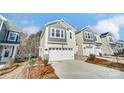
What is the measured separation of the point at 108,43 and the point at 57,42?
1264mm

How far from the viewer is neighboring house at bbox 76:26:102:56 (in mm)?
4442

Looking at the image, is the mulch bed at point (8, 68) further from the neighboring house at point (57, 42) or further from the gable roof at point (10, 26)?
the gable roof at point (10, 26)

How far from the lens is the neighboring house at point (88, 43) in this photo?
444 centimetres

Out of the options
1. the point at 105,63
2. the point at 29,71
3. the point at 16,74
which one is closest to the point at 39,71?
the point at 29,71

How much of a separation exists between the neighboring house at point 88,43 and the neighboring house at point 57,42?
0.15 meters

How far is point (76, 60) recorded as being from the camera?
445 cm

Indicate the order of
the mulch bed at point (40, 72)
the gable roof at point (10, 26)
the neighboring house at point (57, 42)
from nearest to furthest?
the mulch bed at point (40, 72), the gable roof at point (10, 26), the neighboring house at point (57, 42)

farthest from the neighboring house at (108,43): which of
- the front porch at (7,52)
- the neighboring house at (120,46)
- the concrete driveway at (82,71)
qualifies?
the front porch at (7,52)

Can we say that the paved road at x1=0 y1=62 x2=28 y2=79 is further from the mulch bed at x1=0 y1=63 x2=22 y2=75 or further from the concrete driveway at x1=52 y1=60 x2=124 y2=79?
the concrete driveway at x1=52 y1=60 x2=124 y2=79

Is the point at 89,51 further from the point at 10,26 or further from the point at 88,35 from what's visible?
the point at 10,26
